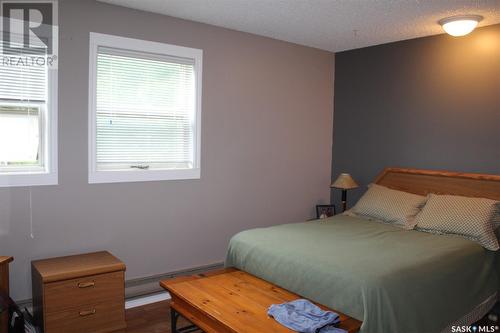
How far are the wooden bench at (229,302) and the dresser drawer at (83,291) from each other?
13.9 inches

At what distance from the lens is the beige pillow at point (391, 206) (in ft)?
12.3

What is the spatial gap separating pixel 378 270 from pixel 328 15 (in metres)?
2.07

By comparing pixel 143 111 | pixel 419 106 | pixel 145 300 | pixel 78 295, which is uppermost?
pixel 419 106

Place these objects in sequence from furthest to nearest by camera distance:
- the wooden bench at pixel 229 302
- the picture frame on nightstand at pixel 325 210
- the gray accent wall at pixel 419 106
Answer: the picture frame on nightstand at pixel 325 210 → the gray accent wall at pixel 419 106 → the wooden bench at pixel 229 302

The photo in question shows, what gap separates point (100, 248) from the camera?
343 centimetres

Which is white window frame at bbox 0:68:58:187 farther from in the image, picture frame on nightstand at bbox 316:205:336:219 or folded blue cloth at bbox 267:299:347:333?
picture frame on nightstand at bbox 316:205:336:219

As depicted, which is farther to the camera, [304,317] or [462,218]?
[462,218]

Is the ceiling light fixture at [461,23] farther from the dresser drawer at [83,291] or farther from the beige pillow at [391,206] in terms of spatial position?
the dresser drawer at [83,291]

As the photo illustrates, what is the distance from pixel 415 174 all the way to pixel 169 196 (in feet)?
7.66

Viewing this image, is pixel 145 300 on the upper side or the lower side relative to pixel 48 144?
lower

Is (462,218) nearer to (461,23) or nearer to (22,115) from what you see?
(461,23)

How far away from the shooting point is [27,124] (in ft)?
10.3

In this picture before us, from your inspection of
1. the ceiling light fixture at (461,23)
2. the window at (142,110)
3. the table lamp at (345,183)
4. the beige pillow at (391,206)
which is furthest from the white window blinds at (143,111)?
the ceiling light fixture at (461,23)

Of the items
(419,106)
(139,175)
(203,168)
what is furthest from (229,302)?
(419,106)
